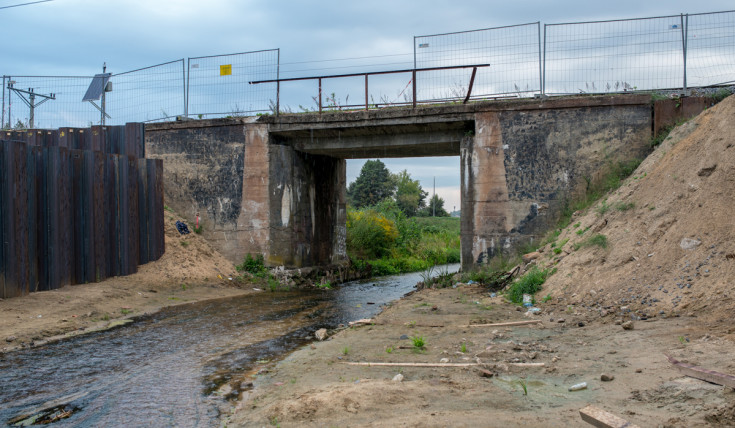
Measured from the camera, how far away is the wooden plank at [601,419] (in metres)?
3.25

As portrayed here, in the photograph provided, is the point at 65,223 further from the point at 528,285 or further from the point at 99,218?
the point at 528,285

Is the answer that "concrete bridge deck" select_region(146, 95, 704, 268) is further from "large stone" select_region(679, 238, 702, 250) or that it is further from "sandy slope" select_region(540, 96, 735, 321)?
"large stone" select_region(679, 238, 702, 250)

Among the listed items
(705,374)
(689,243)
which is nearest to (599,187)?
(689,243)

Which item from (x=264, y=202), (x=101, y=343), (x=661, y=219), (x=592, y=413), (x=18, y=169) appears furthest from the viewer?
(x=264, y=202)

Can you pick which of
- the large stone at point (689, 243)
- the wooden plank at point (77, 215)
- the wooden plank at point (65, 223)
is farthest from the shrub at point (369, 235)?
the large stone at point (689, 243)

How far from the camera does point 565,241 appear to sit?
1074 cm

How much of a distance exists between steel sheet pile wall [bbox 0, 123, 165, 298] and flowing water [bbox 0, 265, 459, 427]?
202 centimetres

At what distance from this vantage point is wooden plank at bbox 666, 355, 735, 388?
3.71 meters

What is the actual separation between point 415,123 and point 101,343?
9.22 metres

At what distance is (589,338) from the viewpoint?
6176mm

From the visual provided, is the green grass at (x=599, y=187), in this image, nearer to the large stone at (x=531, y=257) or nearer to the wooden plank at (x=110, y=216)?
the large stone at (x=531, y=257)

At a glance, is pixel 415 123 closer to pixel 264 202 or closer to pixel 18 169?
pixel 264 202

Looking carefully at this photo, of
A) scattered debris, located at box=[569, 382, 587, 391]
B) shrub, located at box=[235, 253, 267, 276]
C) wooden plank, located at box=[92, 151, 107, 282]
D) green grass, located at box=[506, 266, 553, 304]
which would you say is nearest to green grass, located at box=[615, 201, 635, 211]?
green grass, located at box=[506, 266, 553, 304]

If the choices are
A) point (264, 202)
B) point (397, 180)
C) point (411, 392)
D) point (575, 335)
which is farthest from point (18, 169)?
point (397, 180)
